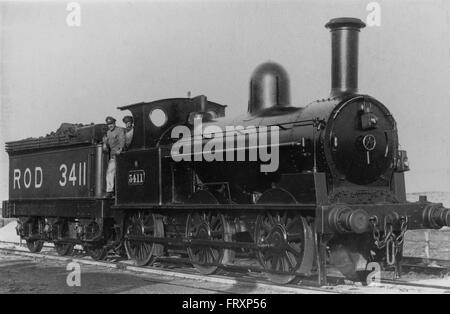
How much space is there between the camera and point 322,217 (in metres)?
8.32

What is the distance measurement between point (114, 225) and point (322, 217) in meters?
5.66

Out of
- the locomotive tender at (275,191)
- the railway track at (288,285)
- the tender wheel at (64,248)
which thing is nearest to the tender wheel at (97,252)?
the locomotive tender at (275,191)

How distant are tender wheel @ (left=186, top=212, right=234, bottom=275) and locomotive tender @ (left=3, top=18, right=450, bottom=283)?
2 centimetres

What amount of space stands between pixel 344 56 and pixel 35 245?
9.76 meters

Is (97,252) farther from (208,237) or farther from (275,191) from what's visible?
(275,191)

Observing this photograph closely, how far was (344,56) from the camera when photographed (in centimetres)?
945

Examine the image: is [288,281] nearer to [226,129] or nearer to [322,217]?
[322,217]

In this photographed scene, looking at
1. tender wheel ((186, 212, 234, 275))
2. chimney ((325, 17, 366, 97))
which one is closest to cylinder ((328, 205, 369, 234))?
chimney ((325, 17, 366, 97))

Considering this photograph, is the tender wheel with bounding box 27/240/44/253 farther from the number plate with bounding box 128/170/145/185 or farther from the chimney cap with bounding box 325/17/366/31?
the chimney cap with bounding box 325/17/366/31

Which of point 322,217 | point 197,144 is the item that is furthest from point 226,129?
point 322,217

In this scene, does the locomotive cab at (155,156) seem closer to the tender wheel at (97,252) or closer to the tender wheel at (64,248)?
the tender wheel at (97,252)

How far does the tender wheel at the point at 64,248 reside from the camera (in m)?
14.2

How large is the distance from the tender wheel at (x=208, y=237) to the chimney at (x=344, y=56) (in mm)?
2853

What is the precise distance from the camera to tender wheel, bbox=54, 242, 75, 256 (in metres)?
14.2
